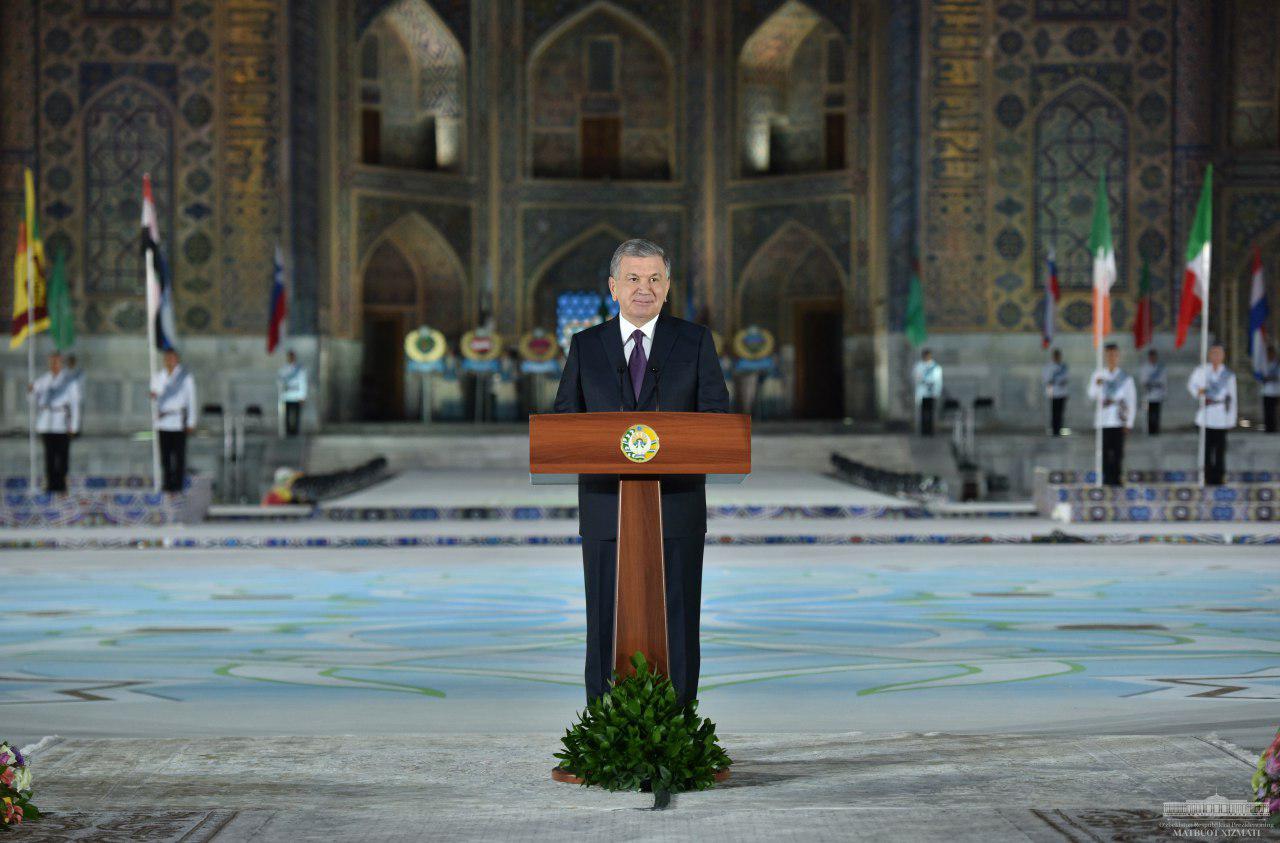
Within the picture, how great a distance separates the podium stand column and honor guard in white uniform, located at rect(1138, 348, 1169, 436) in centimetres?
1979

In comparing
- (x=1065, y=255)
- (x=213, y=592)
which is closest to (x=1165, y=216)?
(x=1065, y=255)

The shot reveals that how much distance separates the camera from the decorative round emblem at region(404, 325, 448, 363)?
980 inches

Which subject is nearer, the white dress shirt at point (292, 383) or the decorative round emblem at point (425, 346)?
the white dress shirt at point (292, 383)

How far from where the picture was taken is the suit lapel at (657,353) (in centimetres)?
406

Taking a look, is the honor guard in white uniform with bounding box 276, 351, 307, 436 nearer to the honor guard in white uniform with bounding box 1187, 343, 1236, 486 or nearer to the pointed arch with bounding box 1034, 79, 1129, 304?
the pointed arch with bounding box 1034, 79, 1129, 304

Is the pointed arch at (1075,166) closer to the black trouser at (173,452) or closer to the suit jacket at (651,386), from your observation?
the black trouser at (173,452)

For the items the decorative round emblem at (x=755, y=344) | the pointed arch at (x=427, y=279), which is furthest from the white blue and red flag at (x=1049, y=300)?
the pointed arch at (x=427, y=279)

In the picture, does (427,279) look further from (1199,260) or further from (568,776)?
(568,776)

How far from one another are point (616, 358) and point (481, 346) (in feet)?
68.9

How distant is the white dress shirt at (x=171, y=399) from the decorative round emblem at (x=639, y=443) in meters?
11.6

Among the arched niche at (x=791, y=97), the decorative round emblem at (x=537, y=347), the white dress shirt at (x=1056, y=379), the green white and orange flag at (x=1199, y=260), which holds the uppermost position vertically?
the arched niche at (x=791, y=97)

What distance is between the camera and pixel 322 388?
2395 cm

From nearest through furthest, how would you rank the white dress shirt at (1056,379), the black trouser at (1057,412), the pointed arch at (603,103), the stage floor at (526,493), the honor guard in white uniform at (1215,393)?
1. the honor guard in white uniform at (1215,393)
2. the stage floor at (526,493)
3. the white dress shirt at (1056,379)
4. the black trouser at (1057,412)
5. the pointed arch at (603,103)

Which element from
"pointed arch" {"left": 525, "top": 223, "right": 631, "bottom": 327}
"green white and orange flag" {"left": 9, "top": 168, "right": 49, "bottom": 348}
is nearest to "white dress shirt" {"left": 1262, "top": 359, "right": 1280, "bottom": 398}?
"pointed arch" {"left": 525, "top": 223, "right": 631, "bottom": 327}
